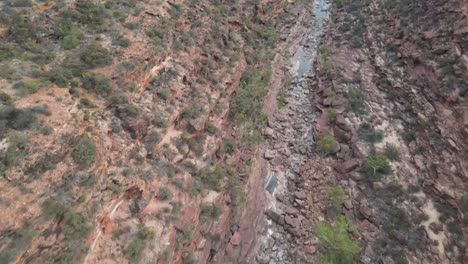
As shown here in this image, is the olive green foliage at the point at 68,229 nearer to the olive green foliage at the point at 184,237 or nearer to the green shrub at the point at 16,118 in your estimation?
the green shrub at the point at 16,118

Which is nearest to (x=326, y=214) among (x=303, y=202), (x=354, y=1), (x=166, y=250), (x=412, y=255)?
(x=303, y=202)

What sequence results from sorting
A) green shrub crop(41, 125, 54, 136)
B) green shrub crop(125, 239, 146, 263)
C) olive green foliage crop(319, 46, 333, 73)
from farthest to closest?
olive green foliage crop(319, 46, 333, 73) < green shrub crop(125, 239, 146, 263) < green shrub crop(41, 125, 54, 136)

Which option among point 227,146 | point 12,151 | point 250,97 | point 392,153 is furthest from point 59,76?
point 392,153

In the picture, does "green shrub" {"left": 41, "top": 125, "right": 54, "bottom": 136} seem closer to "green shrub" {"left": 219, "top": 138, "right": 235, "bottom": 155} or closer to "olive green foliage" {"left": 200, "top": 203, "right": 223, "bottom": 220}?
"olive green foliage" {"left": 200, "top": 203, "right": 223, "bottom": 220}

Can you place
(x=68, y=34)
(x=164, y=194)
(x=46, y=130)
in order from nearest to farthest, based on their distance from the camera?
(x=46, y=130), (x=164, y=194), (x=68, y=34)

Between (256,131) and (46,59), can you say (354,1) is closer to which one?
(256,131)

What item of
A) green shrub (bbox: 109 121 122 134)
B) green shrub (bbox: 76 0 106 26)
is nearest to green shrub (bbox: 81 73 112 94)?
green shrub (bbox: 109 121 122 134)

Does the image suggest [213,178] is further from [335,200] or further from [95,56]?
[95,56]
